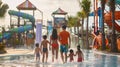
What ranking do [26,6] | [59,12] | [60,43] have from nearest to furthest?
[60,43] < [26,6] < [59,12]

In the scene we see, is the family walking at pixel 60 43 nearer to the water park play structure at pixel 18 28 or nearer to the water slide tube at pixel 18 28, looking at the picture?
the water park play structure at pixel 18 28

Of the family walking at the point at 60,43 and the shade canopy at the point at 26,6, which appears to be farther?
the shade canopy at the point at 26,6

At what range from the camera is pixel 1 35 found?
39.1 metres

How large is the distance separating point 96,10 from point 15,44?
34.9 feet

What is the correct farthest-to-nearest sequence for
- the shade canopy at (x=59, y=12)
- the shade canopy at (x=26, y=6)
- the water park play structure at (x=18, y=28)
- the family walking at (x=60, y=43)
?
the shade canopy at (x=59, y=12), the shade canopy at (x=26, y=6), the water park play structure at (x=18, y=28), the family walking at (x=60, y=43)

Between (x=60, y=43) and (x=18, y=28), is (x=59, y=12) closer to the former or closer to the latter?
(x=18, y=28)

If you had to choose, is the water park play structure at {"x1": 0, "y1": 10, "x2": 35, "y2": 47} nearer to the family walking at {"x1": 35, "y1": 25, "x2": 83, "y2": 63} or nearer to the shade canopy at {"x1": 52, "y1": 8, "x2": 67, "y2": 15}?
the shade canopy at {"x1": 52, "y1": 8, "x2": 67, "y2": 15}

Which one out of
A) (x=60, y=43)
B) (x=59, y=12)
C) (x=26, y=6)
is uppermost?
(x=26, y=6)

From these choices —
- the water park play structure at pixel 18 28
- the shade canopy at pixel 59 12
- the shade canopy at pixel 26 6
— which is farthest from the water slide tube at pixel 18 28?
the shade canopy at pixel 59 12

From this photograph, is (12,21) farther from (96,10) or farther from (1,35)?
(96,10)

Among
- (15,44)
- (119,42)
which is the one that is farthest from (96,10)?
(15,44)

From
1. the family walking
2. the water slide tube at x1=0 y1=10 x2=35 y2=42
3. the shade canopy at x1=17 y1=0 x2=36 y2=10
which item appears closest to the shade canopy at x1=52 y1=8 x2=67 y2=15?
the water slide tube at x1=0 y1=10 x2=35 y2=42

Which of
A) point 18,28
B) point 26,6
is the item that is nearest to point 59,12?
point 26,6

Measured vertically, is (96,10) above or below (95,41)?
above
